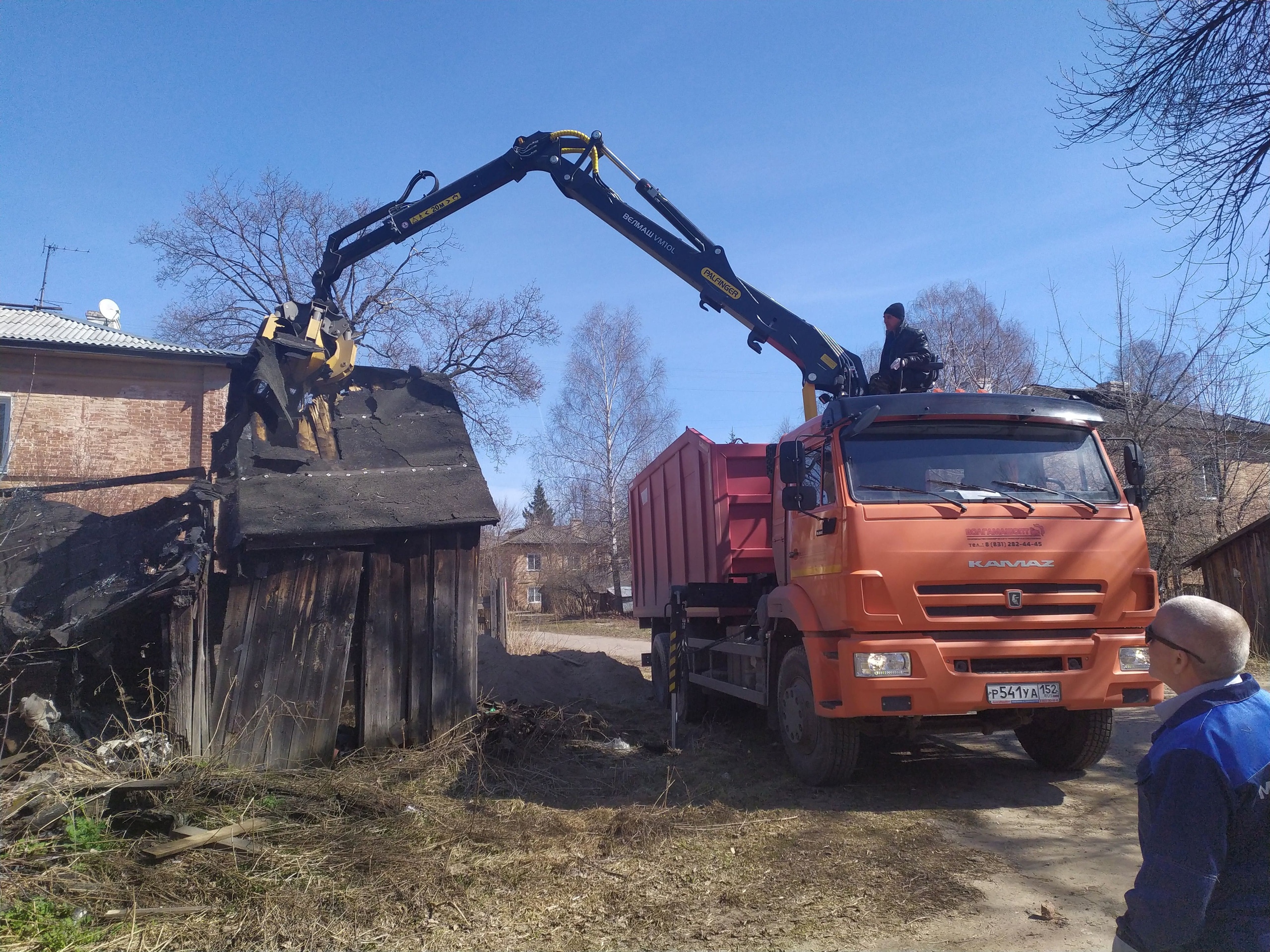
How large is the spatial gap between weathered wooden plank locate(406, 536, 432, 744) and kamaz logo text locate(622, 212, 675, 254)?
434cm

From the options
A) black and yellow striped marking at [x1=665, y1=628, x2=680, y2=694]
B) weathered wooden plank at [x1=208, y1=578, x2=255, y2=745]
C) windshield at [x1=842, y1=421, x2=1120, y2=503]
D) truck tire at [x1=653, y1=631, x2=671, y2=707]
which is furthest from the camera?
truck tire at [x1=653, y1=631, x2=671, y2=707]

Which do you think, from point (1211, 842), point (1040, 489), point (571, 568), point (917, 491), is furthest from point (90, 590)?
point (571, 568)

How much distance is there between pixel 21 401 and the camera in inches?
722

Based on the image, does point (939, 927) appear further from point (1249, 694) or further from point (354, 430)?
point (354, 430)

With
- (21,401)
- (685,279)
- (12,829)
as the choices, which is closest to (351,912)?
(12,829)

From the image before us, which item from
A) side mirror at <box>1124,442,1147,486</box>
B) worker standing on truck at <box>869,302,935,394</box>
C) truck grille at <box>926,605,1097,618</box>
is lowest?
truck grille at <box>926,605,1097,618</box>

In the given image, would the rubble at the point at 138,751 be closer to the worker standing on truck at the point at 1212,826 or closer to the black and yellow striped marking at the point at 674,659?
the black and yellow striped marking at the point at 674,659

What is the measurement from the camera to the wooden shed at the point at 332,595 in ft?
22.2

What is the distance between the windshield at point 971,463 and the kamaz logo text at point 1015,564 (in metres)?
0.47

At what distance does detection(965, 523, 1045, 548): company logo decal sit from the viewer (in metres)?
5.69

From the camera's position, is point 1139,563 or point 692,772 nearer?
point 1139,563

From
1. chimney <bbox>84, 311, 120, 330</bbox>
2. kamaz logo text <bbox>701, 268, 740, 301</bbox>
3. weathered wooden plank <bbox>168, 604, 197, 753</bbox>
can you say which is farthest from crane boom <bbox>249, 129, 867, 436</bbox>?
chimney <bbox>84, 311, 120, 330</bbox>

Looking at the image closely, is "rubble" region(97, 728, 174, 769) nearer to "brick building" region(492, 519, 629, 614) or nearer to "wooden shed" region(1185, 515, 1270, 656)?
"wooden shed" region(1185, 515, 1270, 656)

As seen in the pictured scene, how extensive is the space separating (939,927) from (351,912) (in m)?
2.82
